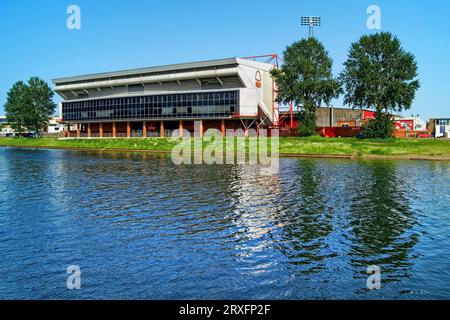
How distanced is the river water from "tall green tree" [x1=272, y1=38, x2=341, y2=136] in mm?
69474

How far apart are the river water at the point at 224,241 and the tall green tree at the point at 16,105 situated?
143 m

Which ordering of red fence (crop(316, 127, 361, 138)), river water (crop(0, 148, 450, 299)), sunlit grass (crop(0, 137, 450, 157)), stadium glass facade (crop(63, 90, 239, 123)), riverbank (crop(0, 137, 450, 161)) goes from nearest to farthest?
river water (crop(0, 148, 450, 299)) < riverbank (crop(0, 137, 450, 161)) < sunlit grass (crop(0, 137, 450, 157)) < red fence (crop(316, 127, 361, 138)) < stadium glass facade (crop(63, 90, 239, 123))

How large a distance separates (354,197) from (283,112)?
96.7 metres

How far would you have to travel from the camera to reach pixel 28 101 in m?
166

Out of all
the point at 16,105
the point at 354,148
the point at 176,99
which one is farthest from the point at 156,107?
the point at 16,105

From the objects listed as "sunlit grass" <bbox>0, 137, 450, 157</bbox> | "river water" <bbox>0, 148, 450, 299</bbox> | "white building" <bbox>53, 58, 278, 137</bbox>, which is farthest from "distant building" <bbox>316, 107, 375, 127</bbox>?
"river water" <bbox>0, 148, 450, 299</bbox>

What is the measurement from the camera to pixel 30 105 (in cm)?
16600

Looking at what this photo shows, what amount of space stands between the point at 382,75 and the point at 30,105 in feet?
434

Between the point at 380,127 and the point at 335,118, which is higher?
the point at 335,118

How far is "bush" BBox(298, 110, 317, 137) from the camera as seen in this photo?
109 m

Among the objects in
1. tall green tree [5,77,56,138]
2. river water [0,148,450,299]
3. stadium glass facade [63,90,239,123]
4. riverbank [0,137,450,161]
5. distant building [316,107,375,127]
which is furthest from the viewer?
tall green tree [5,77,56,138]

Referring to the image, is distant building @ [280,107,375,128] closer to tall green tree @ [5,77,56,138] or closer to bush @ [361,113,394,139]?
bush @ [361,113,394,139]

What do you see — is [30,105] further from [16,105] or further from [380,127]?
[380,127]

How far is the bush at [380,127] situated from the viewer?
97625mm
